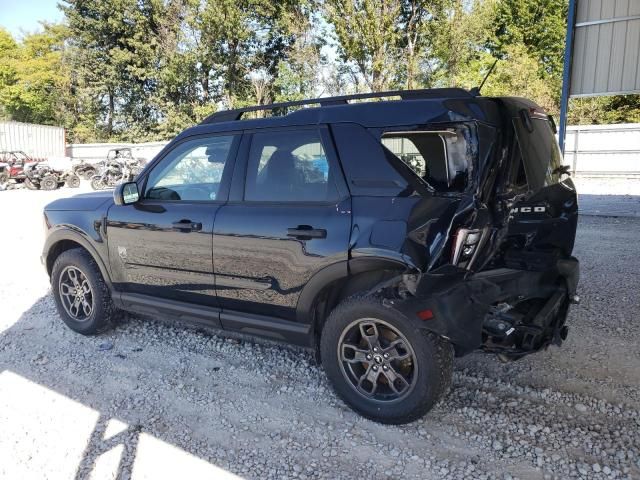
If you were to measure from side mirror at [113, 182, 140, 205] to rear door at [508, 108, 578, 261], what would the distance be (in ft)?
9.30

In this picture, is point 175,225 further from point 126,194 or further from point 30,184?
point 30,184

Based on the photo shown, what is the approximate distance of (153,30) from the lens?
33.7 meters

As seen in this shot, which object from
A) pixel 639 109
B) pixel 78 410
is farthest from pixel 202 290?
pixel 639 109

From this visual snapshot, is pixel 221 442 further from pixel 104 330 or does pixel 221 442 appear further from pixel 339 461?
pixel 104 330

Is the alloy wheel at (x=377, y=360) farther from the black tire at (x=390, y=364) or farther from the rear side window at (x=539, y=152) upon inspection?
the rear side window at (x=539, y=152)

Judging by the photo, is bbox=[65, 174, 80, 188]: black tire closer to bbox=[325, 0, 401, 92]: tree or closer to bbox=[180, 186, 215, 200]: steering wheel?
bbox=[325, 0, 401, 92]: tree

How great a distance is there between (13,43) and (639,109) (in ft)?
146

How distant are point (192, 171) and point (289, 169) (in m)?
0.96

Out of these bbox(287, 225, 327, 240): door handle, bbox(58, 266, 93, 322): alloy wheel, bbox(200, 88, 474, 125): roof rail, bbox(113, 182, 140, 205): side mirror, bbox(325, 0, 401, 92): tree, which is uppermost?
bbox(325, 0, 401, 92): tree

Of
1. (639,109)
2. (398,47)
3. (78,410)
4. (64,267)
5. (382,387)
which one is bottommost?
(78,410)

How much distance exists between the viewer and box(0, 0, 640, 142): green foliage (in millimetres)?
21281

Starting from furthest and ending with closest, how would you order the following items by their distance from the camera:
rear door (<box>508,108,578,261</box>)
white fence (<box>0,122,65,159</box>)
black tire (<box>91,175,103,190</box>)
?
white fence (<box>0,122,65,159</box>), black tire (<box>91,175,103,190</box>), rear door (<box>508,108,578,261</box>)

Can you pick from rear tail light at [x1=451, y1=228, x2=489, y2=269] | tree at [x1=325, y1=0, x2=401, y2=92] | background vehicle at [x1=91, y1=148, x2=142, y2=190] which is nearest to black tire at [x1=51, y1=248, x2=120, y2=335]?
rear tail light at [x1=451, y1=228, x2=489, y2=269]

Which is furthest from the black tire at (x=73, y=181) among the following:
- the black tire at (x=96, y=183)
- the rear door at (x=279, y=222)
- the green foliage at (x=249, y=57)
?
the rear door at (x=279, y=222)
